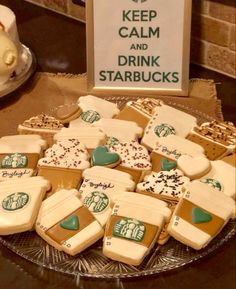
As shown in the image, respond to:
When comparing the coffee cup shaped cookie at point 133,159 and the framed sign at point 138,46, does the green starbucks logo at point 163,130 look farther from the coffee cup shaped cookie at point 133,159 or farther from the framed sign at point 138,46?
the framed sign at point 138,46

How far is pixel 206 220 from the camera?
2.64ft

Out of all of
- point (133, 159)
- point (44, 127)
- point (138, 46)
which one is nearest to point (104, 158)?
point (133, 159)

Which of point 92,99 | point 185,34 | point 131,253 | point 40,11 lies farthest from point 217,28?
point 131,253

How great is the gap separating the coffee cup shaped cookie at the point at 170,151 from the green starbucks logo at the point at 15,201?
0.21 m

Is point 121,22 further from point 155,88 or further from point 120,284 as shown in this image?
point 120,284

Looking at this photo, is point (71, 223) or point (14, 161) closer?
point (71, 223)

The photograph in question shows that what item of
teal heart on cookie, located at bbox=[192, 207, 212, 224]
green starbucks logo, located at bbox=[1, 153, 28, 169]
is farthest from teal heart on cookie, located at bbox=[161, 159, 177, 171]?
green starbucks logo, located at bbox=[1, 153, 28, 169]

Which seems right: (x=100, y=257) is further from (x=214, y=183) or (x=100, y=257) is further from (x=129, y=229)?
(x=214, y=183)

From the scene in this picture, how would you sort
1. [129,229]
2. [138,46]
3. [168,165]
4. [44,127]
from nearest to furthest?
[129,229]
[168,165]
[44,127]
[138,46]

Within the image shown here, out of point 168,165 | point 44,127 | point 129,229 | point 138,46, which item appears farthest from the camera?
point 138,46

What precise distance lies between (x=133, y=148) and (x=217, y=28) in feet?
1.36

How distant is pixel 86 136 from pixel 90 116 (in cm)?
7

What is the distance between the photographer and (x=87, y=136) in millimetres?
966

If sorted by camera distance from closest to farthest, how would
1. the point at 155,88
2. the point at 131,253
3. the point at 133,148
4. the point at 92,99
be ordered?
the point at 131,253
the point at 133,148
the point at 92,99
the point at 155,88
